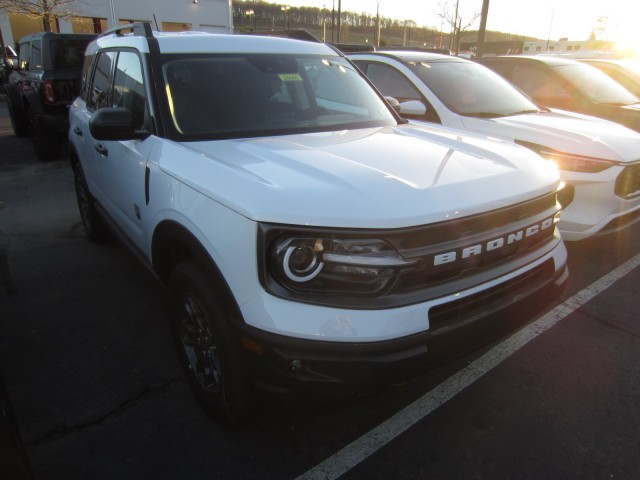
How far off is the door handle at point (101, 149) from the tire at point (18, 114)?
7.52 metres

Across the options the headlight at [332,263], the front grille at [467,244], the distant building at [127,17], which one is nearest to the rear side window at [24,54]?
the headlight at [332,263]

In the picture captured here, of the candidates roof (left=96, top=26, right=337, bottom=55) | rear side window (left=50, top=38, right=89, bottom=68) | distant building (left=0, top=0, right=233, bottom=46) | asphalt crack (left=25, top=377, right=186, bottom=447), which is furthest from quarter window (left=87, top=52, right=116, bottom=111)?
distant building (left=0, top=0, right=233, bottom=46)

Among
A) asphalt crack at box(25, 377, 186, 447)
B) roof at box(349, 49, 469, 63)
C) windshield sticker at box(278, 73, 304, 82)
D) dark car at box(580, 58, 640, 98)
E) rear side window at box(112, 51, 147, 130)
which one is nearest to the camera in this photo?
asphalt crack at box(25, 377, 186, 447)

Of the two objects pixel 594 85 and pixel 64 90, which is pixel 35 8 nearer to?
pixel 64 90

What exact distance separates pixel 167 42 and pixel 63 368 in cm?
208

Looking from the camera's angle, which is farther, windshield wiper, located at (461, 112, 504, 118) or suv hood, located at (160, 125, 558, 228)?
windshield wiper, located at (461, 112, 504, 118)

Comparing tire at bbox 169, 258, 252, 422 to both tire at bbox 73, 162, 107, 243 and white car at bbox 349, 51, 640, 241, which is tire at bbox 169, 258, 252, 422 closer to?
tire at bbox 73, 162, 107, 243

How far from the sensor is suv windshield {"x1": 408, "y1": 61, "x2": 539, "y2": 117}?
4867 millimetres

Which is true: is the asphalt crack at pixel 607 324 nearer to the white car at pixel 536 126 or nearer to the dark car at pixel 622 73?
the white car at pixel 536 126

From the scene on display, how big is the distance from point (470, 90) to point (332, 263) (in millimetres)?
4029

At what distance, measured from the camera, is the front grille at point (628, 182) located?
3.93 metres

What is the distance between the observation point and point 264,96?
2.98 meters

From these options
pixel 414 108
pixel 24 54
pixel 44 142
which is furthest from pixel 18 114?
pixel 414 108

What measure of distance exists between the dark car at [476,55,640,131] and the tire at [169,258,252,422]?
5.68 meters
